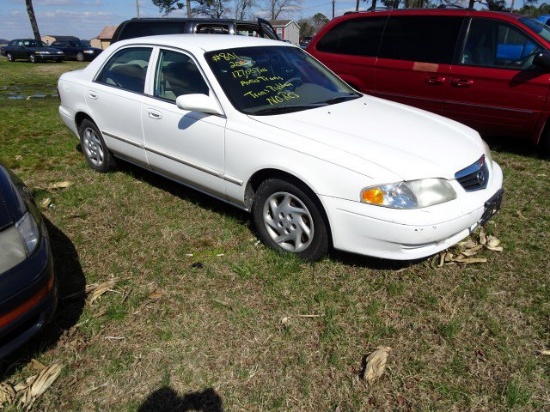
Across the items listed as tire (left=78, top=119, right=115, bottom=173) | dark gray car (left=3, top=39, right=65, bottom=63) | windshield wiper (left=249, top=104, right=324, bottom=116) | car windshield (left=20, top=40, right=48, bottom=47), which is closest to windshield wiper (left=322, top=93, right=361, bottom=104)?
windshield wiper (left=249, top=104, right=324, bottom=116)

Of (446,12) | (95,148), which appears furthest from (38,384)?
(446,12)

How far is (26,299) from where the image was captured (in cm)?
215

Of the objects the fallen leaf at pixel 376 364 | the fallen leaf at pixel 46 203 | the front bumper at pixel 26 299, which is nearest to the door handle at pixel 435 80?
the fallen leaf at pixel 376 364

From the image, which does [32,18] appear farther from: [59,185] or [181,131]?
[181,131]

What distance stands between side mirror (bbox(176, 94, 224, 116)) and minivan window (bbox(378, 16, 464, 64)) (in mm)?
3457

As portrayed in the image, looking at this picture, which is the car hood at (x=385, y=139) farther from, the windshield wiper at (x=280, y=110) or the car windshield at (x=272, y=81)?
the car windshield at (x=272, y=81)

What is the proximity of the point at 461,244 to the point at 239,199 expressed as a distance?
5.73 ft

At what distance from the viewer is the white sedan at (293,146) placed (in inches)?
108

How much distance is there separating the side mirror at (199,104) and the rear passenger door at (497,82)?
11.3 ft

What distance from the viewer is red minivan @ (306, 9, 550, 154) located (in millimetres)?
5055

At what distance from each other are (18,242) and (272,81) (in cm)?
225

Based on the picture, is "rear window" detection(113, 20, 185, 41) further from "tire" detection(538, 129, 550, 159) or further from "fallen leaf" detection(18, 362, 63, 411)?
"fallen leaf" detection(18, 362, 63, 411)

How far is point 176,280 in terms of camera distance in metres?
3.10

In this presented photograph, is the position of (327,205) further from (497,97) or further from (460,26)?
(460,26)
